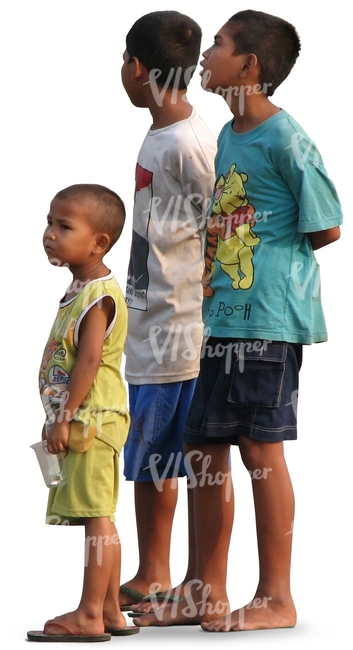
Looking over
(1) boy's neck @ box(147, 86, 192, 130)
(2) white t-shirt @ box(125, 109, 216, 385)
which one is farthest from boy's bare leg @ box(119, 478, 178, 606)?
(1) boy's neck @ box(147, 86, 192, 130)

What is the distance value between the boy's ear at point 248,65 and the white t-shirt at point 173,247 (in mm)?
414

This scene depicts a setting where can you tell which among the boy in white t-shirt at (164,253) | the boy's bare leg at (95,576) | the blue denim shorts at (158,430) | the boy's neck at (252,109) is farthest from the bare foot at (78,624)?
the boy's neck at (252,109)

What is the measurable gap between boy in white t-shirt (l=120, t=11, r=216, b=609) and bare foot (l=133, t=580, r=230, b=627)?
0.67 ft

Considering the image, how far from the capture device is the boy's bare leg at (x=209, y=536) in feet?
20.8

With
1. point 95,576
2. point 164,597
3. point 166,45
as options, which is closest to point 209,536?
point 164,597

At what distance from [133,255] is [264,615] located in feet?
5.13

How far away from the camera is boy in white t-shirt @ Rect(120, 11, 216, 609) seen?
21.6 ft

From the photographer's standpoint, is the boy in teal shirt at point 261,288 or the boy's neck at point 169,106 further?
the boy's neck at point 169,106

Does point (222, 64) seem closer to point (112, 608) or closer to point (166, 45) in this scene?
point (166, 45)

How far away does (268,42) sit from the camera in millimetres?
6223

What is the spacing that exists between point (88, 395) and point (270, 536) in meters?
0.87

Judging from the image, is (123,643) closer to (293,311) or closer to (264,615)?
(264,615)

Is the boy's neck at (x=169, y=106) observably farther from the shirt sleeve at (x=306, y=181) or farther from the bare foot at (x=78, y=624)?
the bare foot at (x=78, y=624)

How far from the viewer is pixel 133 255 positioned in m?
6.77
